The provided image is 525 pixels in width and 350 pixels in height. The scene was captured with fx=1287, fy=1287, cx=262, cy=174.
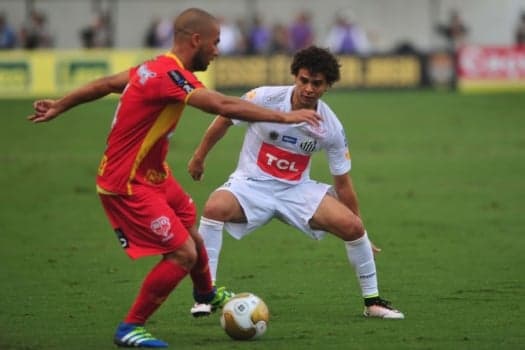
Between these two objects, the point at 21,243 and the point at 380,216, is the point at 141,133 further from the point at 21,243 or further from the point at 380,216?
the point at 380,216

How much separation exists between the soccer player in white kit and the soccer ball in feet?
2.62

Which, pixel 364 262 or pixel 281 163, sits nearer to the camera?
pixel 364 262

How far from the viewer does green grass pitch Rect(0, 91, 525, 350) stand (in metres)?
9.45

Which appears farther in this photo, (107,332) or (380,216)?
(380,216)

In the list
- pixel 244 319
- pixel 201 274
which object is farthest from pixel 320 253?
pixel 244 319

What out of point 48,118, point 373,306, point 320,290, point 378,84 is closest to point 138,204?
point 48,118

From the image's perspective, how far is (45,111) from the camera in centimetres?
912

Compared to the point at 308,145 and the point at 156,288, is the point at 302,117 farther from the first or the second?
the point at 308,145

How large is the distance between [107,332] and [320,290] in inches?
106

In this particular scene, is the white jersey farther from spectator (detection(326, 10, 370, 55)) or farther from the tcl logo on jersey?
spectator (detection(326, 10, 370, 55))

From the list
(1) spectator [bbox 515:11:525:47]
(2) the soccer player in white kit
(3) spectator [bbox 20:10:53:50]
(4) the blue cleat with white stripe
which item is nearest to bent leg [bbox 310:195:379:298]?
(2) the soccer player in white kit

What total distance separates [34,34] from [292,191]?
28.0 m

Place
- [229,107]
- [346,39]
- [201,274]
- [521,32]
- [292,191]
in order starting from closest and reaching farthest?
[229,107]
[201,274]
[292,191]
[346,39]
[521,32]

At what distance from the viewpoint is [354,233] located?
10000mm
